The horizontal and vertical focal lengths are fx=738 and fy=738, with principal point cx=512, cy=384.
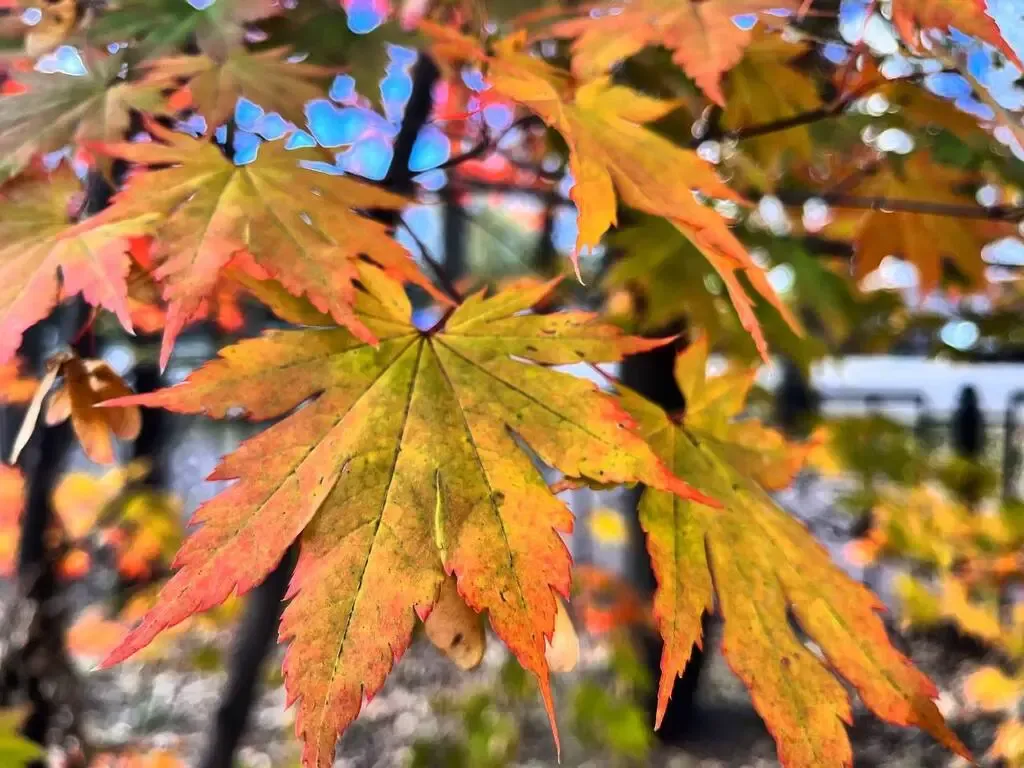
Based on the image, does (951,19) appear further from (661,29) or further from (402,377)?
(402,377)

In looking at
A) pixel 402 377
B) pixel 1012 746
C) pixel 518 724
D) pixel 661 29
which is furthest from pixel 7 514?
pixel 1012 746

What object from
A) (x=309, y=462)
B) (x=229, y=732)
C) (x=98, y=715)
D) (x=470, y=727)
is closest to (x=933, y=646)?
(x=470, y=727)

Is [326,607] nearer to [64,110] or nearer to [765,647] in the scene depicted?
[765,647]

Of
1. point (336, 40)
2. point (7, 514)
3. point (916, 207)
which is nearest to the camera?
point (336, 40)

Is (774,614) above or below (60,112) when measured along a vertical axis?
below

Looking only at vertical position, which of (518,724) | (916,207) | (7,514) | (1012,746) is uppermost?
(916,207)

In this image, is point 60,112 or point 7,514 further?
point 7,514
